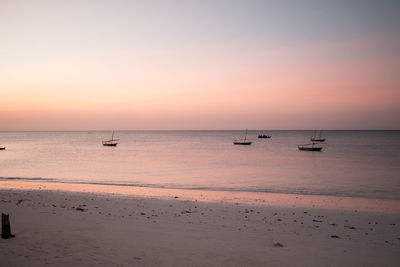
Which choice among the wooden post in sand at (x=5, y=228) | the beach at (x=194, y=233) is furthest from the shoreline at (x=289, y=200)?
the wooden post in sand at (x=5, y=228)

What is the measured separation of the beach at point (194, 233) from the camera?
8.79 metres

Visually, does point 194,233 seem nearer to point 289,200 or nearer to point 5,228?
point 5,228

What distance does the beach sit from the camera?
346 inches

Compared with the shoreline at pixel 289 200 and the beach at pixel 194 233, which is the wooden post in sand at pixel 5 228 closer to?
the beach at pixel 194 233

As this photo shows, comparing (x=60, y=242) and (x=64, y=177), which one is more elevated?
(x=60, y=242)

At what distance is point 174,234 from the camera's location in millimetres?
11203

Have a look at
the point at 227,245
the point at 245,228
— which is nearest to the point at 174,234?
the point at 227,245

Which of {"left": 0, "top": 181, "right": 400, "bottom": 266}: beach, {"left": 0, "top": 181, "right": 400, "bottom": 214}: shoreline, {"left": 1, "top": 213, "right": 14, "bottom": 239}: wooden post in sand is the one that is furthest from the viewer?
{"left": 0, "top": 181, "right": 400, "bottom": 214}: shoreline

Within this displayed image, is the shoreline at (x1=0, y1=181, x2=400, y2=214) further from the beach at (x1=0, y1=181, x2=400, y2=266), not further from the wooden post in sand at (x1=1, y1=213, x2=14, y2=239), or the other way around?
the wooden post in sand at (x1=1, y1=213, x2=14, y2=239)

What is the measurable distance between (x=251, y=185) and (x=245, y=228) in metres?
15.6

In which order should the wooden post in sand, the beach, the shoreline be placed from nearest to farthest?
the beach, the wooden post in sand, the shoreline

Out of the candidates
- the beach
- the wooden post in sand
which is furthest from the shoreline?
the wooden post in sand

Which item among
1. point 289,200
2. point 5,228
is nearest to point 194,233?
point 5,228

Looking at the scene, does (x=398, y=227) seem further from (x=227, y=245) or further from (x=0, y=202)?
(x=0, y=202)
